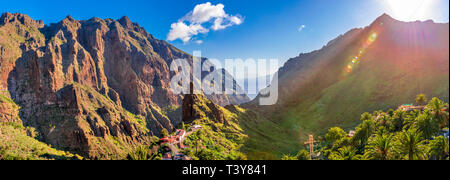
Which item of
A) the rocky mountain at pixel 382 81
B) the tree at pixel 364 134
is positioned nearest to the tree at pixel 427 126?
the tree at pixel 364 134

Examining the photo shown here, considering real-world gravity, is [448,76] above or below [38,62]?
below

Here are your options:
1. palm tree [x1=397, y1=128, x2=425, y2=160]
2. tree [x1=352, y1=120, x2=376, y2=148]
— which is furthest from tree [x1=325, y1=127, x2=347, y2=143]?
palm tree [x1=397, y1=128, x2=425, y2=160]

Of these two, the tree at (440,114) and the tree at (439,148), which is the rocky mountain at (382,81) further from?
the tree at (439,148)

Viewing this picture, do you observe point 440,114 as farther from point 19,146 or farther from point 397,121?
point 19,146

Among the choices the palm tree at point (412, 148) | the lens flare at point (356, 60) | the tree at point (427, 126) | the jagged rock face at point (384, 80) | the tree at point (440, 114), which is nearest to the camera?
the palm tree at point (412, 148)

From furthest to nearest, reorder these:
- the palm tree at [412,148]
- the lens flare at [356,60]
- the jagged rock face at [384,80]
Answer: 1. the lens flare at [356,60]
2. the jagged rock face at [384,80]
3. the palm tree at [412,148]

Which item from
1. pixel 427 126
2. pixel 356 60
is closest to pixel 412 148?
pixel 427 126

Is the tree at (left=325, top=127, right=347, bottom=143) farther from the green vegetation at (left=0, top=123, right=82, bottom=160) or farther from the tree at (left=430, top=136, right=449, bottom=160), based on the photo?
the green vegetation at (left=0, top=123, right=82, bottom=160)

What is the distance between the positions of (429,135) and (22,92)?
26390 centimetres

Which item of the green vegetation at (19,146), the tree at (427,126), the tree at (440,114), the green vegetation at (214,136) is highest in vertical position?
the tree at (440,114)

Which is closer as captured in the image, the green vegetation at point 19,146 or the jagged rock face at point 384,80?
the green vegetation at point 19,146

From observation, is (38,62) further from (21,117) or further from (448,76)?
(448,76)
